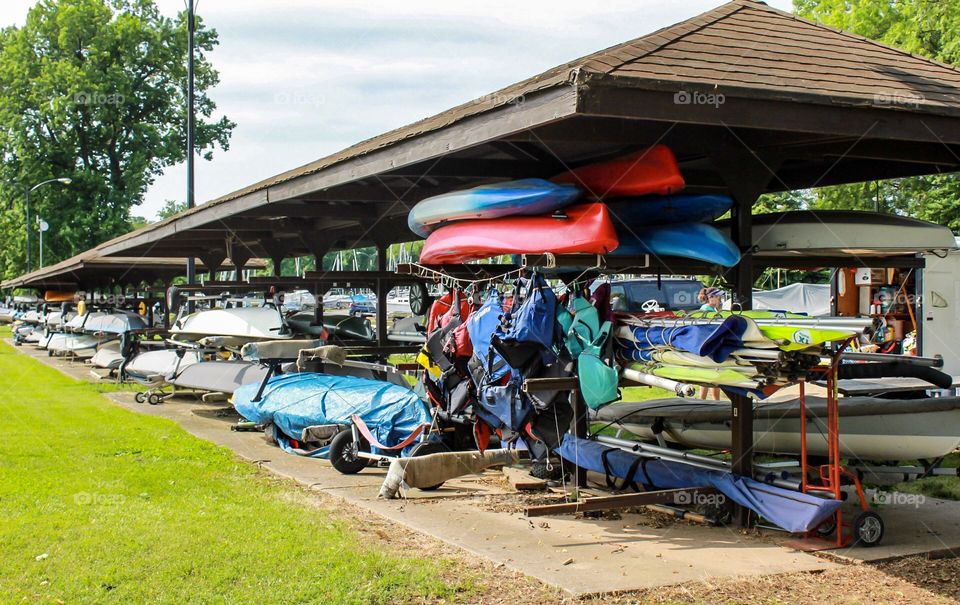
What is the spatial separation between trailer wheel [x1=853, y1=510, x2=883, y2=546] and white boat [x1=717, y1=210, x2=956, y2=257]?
2681mm

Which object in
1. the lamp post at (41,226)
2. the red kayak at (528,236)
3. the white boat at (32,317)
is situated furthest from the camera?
the lamp post at (41,226)

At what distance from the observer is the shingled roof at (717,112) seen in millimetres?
6484

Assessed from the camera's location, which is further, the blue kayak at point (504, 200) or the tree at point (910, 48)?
the tree at point (910, 48)

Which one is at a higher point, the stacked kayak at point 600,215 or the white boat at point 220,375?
the stacked kayak at point 600,215

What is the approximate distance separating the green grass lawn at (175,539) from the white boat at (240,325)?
470cm

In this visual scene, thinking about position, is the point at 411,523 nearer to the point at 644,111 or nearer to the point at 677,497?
the point at 677,497

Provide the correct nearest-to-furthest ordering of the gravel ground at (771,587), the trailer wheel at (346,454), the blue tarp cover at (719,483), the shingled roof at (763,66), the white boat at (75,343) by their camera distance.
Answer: the gravel ground at (771,587)
the shingled roof at (763,66)
the blue tarp cover at (719,483)
the trailer wheel at (346,454)
the white boat at (75,343)

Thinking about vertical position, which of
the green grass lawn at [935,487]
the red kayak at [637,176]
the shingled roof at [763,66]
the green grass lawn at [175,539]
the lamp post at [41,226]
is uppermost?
the lamp post at [41,226]

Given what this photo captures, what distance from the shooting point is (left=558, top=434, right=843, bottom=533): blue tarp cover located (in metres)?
6.80

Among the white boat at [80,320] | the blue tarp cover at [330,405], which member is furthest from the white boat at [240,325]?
the white boat at [80,320]

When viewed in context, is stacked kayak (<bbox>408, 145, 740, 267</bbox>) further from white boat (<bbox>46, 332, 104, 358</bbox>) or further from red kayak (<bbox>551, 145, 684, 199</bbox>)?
white boat (<bbox>46, 332, 104, 358</bbox>)

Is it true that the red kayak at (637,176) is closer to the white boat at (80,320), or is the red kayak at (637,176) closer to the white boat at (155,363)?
the white boat at (155,363)

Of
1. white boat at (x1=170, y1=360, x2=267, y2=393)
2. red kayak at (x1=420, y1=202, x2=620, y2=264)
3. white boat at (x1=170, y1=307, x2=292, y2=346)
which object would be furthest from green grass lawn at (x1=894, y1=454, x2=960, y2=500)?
white boat at (x1=170, y1=307, x2=292, y2=346)

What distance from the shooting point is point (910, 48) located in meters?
31.9
